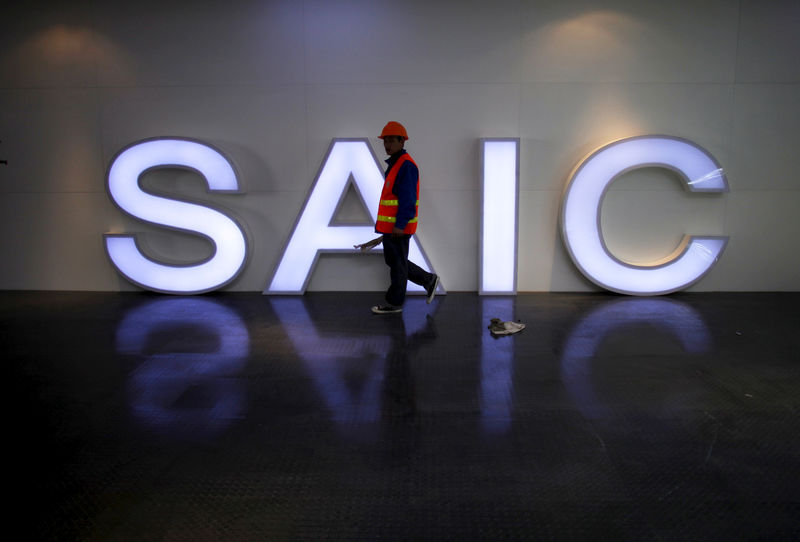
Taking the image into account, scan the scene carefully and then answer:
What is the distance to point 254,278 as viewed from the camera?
5.43m

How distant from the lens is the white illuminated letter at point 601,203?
498 cm

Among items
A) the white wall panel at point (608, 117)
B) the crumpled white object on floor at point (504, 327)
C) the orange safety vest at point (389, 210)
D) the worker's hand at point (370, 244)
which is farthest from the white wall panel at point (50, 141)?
the white wall panel at point (608, 117)

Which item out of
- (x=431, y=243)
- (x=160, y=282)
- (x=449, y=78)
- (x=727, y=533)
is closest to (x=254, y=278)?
(x=160, y=282)

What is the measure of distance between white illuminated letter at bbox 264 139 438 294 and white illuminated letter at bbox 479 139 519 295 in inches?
23.4

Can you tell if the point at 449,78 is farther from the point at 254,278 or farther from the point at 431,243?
the point at 254,278

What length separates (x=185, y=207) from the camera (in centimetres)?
508

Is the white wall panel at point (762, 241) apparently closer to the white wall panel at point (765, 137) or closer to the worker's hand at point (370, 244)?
the white wall panel at point (765, 137)

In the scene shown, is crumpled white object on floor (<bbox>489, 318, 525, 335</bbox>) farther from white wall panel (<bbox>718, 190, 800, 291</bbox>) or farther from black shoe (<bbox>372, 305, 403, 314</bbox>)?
white wall panel (<bbox>718, 190, 800, 291</bbox>)

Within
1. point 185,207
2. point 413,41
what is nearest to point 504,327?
point 413,41

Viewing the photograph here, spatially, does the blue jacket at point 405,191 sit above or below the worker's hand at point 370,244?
above

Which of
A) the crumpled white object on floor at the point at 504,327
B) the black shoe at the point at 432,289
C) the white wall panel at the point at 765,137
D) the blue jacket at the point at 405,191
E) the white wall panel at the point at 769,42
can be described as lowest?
the crumpled white object on floor at the point at 504,327

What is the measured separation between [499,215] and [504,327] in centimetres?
132

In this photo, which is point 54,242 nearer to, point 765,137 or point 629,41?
point 629,41

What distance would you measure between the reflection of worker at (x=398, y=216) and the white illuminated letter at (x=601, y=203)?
1.44 meters
